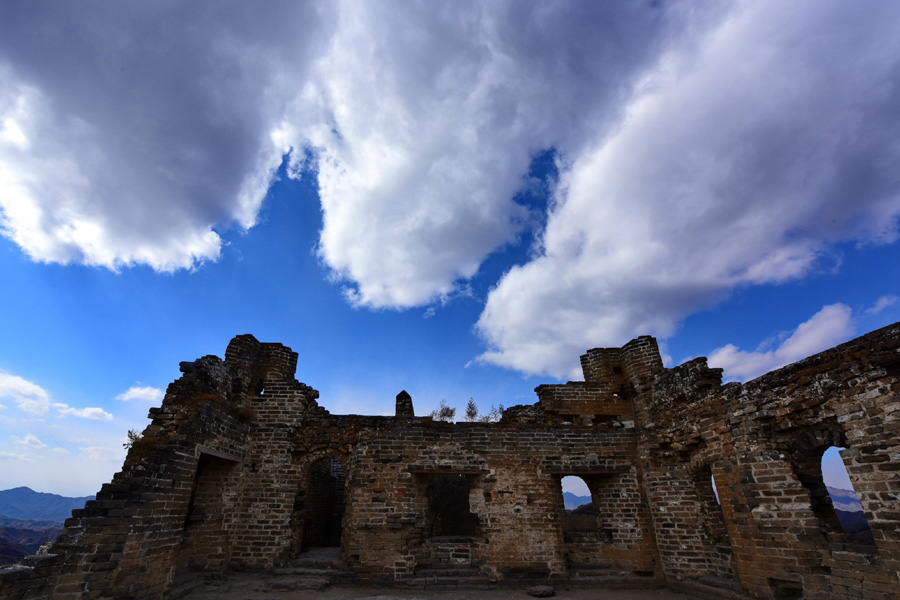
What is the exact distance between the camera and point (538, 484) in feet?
37.5

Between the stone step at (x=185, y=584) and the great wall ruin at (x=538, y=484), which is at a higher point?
the great wall ruin at (x=538, y=484)

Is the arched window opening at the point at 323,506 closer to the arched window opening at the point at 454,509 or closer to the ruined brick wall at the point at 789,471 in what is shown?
the arched window opening at the point at 454,509

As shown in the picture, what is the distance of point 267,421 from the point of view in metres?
12.0

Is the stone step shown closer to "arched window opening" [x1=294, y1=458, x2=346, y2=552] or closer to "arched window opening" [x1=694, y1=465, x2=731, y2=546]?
"arched window opening" [x1=294, y1=458, x2=346, y2=552]

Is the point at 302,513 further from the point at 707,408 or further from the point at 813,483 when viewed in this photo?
the point at 813,483

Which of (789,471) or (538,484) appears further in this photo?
(538,484)

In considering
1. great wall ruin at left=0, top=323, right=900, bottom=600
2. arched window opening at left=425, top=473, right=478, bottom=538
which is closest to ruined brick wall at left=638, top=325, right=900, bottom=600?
great wall ruin at left=0, top=323, right=900, bottom=600

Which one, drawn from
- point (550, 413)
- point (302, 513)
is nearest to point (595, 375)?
point (550, 413)

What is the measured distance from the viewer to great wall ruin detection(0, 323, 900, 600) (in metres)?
6.69

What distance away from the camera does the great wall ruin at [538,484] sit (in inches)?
263

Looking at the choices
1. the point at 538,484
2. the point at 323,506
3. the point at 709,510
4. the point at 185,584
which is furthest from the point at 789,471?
the point at 323,506

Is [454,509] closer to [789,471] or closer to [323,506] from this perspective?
[323,506]

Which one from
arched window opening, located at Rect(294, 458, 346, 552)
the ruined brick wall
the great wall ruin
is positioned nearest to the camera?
the ruined brick wall

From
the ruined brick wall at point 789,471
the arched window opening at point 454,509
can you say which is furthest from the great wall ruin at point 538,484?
the arched window opening at point 454,509
